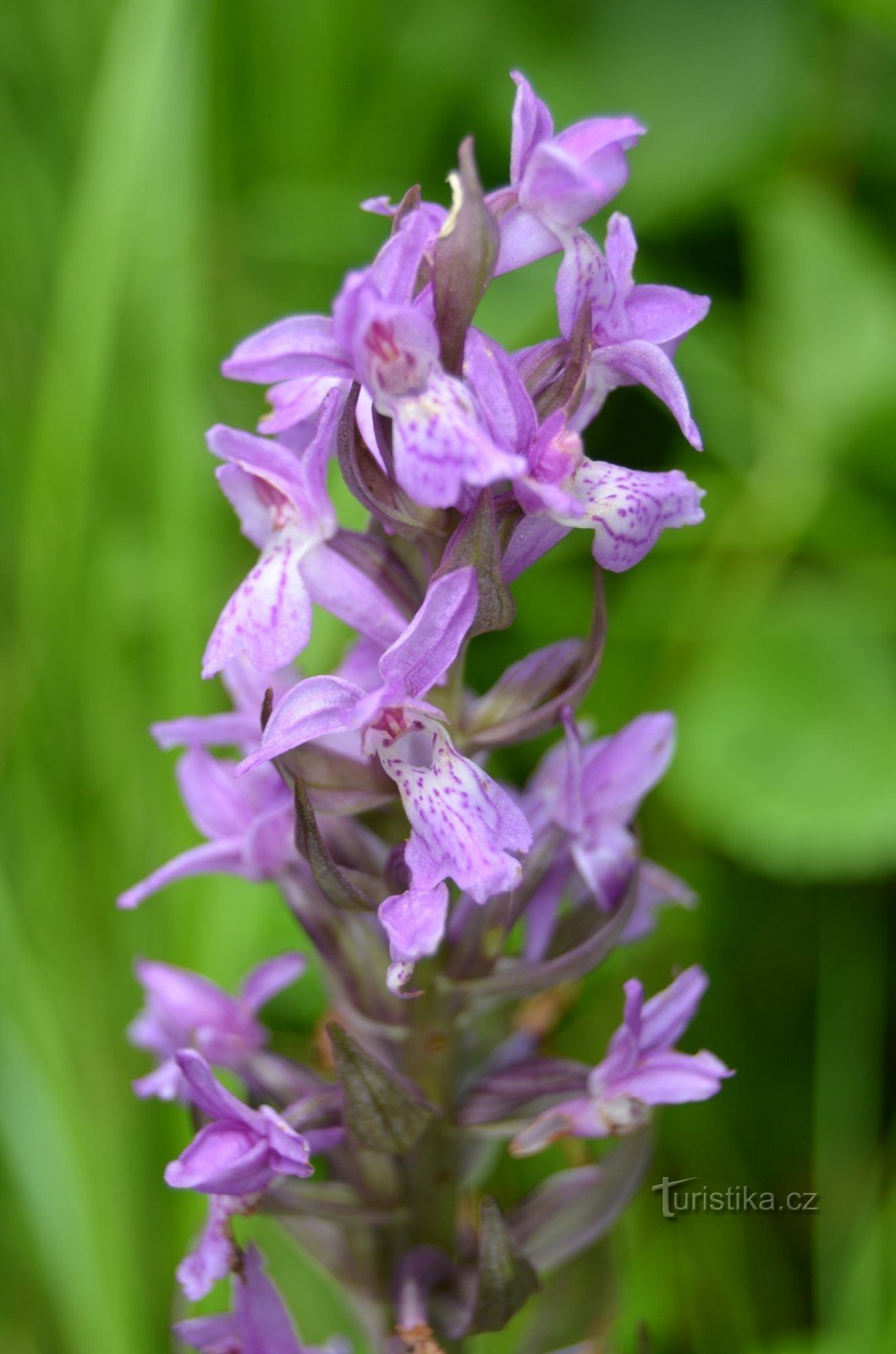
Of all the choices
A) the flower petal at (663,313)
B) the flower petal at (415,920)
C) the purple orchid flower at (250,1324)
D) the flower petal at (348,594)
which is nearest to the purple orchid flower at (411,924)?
the flower petal at (415,920)

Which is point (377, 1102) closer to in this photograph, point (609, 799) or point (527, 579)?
point (609, 799)

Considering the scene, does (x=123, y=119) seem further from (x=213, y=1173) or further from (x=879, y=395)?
(x=213, y=1173)

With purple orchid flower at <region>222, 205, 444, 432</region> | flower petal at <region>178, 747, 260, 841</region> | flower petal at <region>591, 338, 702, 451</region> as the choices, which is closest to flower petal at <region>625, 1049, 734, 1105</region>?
flower petal at <region>178, 747, 260, 841</region>

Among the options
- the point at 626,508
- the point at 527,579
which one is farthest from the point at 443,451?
the point at 527,579

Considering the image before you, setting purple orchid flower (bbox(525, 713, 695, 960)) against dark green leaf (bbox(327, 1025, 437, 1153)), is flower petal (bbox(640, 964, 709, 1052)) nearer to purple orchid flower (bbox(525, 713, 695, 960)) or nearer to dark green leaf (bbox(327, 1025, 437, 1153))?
purple orchid flower (bbox(525, 713, 695, 960))

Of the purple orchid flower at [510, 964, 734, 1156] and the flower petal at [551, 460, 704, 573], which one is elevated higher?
the flower petal at [551, 460, 704, 573]
